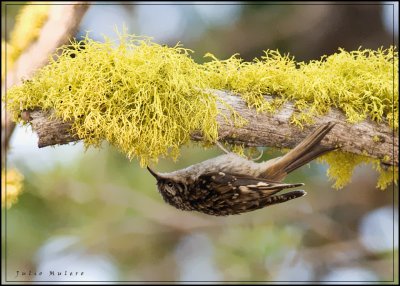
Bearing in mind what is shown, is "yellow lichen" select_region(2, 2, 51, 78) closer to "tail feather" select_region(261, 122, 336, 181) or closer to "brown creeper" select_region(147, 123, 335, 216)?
"brown creeper" select_region(147, 123, 335, 216)

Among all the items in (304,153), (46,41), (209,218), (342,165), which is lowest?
(209,218)

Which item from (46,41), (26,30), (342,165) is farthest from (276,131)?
(26,30)

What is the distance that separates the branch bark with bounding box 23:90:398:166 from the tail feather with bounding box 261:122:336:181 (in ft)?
A: 0.13

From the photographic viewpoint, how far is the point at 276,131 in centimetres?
171

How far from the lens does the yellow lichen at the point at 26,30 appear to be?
7.94ft

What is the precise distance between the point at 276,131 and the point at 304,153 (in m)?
0.10

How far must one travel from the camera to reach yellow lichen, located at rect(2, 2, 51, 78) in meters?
2.42

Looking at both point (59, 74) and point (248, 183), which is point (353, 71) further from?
point (59, 74)

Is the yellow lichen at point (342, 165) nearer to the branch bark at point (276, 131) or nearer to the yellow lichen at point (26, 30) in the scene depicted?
the branch bark at point (276, 131)

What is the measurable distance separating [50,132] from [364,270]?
10.9 feet

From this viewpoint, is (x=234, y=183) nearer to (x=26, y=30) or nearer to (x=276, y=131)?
(x=276, y=131)

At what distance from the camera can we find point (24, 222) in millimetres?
4094

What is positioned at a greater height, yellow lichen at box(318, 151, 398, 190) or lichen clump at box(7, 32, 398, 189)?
lichen clump at box(7, 32, 398, 189)

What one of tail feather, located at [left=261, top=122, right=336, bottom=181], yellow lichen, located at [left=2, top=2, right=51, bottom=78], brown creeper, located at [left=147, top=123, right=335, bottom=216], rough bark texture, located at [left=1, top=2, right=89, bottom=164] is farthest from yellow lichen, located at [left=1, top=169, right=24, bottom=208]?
tail feather, located at [left=261, top=122, right=336, bottom=181]
